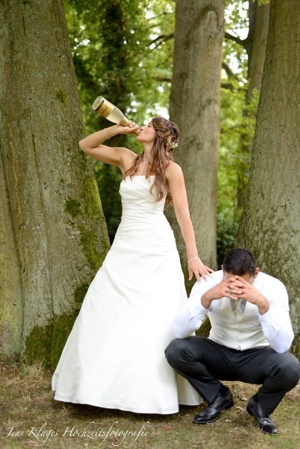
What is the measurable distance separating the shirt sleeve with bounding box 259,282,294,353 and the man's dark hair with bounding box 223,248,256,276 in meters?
0.28

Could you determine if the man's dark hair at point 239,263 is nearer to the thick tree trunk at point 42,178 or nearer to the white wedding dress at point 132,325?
the white wedding dress at point 132,325

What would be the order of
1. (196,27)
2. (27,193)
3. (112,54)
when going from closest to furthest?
(27,193) → (196,27) → (112,54)

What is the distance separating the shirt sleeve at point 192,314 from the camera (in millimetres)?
4363

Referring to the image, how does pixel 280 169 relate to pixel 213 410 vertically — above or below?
above

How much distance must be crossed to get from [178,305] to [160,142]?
133cm

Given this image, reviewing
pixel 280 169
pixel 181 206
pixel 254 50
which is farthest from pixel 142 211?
pixel 254 50

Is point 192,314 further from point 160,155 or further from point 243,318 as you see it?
point 160,155

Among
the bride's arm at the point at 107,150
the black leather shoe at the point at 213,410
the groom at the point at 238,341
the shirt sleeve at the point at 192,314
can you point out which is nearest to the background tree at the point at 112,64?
the bride's arm at the point at 107,150

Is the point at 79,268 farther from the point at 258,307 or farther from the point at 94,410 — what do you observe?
the point at 258,307

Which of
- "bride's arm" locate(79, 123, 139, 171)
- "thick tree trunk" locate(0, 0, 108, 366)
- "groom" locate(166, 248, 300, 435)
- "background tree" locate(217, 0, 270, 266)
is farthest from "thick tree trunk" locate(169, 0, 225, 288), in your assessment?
"groom" locate(166, 248, 300, 435)

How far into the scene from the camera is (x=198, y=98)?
32.8 feet

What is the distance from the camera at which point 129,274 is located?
4.75 meters

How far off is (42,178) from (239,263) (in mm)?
2303

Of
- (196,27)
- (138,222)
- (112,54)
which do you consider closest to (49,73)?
(138,222)
